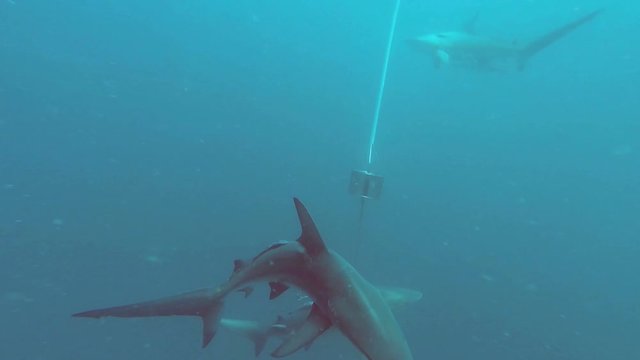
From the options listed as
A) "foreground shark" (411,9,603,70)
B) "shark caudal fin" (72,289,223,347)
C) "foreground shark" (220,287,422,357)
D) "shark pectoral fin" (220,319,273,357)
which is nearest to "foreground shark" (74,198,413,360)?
"shark caudal fin" (72,289,223,347)

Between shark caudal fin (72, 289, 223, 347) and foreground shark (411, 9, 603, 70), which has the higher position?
foreground shark (411, 9, 603, 70)

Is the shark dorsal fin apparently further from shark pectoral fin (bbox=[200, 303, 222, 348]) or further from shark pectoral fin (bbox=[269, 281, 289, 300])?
shark pectoral fin (bbox=[200, 303, 222, 348])

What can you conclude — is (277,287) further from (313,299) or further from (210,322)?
(210,322)

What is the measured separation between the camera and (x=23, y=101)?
43.3ft

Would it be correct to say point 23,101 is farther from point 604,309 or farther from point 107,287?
point 604,309

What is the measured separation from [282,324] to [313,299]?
8.19 feet

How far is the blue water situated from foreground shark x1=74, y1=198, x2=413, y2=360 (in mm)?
1162

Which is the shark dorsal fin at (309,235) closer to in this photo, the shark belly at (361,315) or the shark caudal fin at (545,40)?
the shark belly at (361,315)

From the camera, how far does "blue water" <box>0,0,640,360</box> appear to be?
9438 mm

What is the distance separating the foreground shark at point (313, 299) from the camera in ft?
10.6

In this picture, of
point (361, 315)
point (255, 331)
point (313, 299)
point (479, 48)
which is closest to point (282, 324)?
point (255, 331)

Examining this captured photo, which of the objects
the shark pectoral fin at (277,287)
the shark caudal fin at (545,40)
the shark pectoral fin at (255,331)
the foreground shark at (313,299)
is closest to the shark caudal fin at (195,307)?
the foreground shark at (313,299)

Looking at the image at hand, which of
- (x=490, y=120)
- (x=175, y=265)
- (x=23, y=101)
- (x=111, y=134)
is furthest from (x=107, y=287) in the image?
(x=490, y=120)

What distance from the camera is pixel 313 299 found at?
3.82 metres
